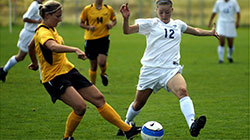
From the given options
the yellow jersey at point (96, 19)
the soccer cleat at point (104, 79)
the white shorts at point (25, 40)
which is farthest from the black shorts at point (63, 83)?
the white shorts at point (25, 40)

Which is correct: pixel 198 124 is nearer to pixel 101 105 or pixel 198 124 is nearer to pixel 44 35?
pixel 101 105

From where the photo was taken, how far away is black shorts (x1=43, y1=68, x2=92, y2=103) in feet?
21.5

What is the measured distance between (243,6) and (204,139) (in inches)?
1592

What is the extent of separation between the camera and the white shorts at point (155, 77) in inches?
272

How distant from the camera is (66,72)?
6691 mm

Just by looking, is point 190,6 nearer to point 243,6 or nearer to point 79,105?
point 243,6

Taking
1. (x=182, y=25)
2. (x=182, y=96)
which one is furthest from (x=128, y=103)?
(x=182, y=96)

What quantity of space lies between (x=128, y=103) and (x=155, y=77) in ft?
11.0

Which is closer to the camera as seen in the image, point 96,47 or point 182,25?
point 182,25

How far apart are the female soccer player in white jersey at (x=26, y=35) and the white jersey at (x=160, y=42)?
580 centimetres

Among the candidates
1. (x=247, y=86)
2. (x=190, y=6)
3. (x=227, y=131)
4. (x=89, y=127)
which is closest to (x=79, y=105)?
(x=89, y=127)

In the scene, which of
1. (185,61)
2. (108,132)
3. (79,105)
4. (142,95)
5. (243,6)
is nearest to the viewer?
(79,105)

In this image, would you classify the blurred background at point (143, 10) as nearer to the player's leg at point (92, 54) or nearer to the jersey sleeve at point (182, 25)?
the player's leg at point (92, 54)

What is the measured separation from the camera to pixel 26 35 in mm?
12688
